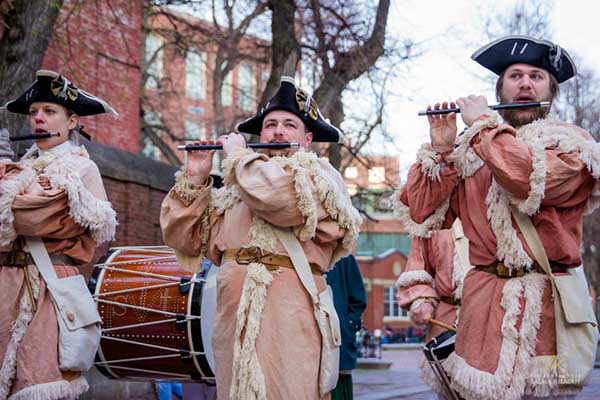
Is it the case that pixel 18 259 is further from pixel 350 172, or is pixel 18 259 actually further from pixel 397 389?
pixel 350 172

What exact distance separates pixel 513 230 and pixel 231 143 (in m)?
1.58

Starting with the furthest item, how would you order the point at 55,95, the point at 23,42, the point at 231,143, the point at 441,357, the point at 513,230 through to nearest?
the point at 23,42 < the point at 55,95 < the point at 231,143 < the point at 441,357 < the point at 513,230

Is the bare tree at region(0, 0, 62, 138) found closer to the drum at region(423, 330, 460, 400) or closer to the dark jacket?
the dark jacket

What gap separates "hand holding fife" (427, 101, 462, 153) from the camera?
14.0ft

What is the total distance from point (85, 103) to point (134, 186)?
5.85 metres

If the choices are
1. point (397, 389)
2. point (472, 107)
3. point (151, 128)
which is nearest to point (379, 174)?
point (151, 128)

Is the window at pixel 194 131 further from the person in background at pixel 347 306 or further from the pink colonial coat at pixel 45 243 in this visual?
the pink colonial coat at pixel 45 243

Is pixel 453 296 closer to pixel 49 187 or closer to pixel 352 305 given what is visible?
pixel 352 305

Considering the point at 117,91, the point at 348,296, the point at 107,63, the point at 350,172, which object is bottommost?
the point at 348,296

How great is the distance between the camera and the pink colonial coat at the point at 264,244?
4.45m

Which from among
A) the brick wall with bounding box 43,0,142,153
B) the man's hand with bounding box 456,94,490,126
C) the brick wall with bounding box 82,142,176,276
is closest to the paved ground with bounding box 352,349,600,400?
the brick wall with bounding box 82,142,176,276

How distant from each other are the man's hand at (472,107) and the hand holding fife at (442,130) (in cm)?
7

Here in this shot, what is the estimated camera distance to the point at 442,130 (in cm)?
430

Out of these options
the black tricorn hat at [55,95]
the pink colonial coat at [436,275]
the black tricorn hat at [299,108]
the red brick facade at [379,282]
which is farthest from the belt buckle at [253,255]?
the red brick facade at [379,282]
